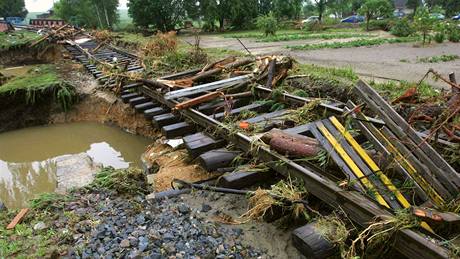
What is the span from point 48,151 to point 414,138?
26.1ft

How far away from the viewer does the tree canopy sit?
4122cm

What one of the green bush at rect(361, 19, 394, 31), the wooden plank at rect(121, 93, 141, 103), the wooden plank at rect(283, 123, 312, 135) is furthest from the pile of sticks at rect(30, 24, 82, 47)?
the green bush at rect(361, 19, 394, 31)

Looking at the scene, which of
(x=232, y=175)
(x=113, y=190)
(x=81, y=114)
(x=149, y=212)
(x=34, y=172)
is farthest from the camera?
(x=81, y=114)

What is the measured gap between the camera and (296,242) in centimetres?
295

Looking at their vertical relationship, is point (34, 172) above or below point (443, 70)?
below

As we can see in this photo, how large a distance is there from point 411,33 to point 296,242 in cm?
2196

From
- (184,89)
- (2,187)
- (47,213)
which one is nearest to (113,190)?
(47,213)

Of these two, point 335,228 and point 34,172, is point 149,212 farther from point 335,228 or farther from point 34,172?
point 34,172

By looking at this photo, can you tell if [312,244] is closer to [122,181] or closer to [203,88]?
[122,181]

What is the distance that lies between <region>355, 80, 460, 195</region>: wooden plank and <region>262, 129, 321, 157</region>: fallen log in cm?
70

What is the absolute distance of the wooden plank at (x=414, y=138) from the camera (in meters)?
2.84

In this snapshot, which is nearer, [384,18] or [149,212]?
[149,212]

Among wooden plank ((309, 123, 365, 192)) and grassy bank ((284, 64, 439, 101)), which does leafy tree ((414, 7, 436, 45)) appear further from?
wooden plank ((309, 123, 365, 192))

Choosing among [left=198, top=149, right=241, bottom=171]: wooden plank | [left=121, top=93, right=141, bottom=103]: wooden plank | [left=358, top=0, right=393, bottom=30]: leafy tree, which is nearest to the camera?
[left=198, top=149, right=241, bottom=171]: wooden plank
